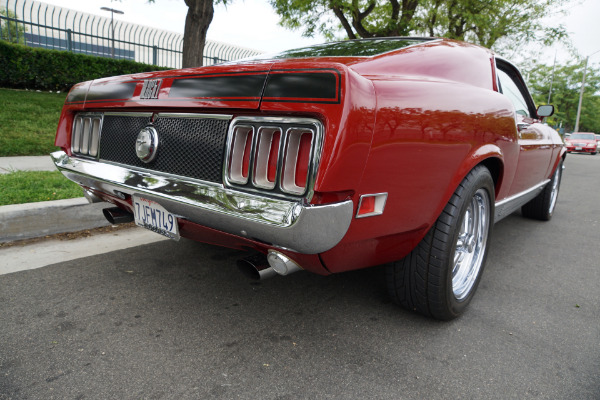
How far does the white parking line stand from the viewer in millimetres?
2617

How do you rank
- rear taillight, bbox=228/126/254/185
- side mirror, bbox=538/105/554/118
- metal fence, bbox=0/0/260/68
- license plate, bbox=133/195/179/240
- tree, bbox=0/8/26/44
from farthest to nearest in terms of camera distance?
1. metal fence, bbox=0/0/260/68
2. tree, bbox=0/8/26/44
3. side mirror, bbox=538/105/554/118
4. license plate, bbox=133/195/179/240
5. rear taillight, bbox=228/126/254/185

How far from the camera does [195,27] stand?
7449mm

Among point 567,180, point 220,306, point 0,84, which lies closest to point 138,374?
point 220,306

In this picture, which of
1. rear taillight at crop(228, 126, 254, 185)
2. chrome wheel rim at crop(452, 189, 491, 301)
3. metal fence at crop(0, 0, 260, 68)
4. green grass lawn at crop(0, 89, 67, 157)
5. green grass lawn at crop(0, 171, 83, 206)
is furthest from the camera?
metal fence at crop(0, 0, 260, 68)

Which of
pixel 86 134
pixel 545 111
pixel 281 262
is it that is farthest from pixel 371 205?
pixel 545 111

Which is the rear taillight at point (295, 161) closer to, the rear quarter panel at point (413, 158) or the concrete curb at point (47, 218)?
the rear quarter panel at point (413, 158)

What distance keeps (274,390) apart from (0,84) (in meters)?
9.69

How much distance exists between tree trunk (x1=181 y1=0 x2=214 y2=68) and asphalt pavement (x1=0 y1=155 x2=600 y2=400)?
554 cm

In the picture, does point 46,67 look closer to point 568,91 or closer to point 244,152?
point 244,152

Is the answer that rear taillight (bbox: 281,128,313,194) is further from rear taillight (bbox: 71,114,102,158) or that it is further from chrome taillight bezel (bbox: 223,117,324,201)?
rear taillight (bbox: 71,114,102,158)

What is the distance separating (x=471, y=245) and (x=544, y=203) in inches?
105

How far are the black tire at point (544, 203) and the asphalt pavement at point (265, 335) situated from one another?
173cm

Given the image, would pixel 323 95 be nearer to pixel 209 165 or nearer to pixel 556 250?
pixel 209 165

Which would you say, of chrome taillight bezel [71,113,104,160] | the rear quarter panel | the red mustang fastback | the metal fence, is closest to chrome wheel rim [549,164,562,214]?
the red mustang fastback
